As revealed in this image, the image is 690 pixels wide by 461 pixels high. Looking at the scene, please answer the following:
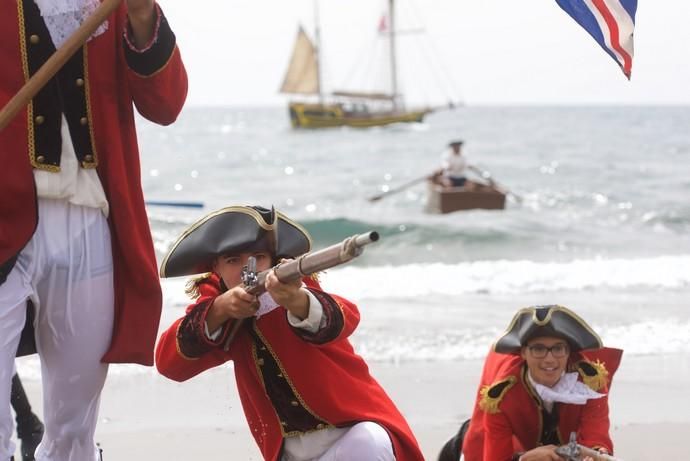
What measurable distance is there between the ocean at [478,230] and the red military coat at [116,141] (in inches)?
168

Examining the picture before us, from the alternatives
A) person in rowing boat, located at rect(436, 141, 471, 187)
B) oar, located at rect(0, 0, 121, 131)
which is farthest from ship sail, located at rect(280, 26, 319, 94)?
oar, located at rect(0, 0, 121, 131)

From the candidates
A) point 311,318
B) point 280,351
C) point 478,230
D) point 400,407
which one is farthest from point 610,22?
point 478,230

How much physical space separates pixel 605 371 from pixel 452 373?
9.04ft

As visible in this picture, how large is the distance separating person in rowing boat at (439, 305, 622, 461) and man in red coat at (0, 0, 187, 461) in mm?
1424

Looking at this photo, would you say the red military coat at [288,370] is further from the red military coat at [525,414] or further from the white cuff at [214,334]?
the red military coat at [525,414]

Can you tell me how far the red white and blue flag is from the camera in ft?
10.2

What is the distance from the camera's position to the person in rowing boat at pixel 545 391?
12.8ft

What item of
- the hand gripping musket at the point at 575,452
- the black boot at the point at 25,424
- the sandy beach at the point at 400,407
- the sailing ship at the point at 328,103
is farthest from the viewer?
the sailing ship at the point at 328,103

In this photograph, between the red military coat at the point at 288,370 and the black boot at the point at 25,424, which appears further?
the black boot at the point at 25,424

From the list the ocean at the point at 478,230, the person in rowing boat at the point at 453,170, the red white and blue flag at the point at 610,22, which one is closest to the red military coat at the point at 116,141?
the red white and blue flag at the point at 610,22

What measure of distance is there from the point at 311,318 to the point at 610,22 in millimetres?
1098

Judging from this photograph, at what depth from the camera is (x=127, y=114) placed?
2930 mm

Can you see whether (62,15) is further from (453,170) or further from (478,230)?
(453,170)

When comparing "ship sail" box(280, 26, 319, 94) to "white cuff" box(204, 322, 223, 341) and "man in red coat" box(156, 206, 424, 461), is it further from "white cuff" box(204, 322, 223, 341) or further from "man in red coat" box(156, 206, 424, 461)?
"white cuff" box(204, 322, 223, 341)
